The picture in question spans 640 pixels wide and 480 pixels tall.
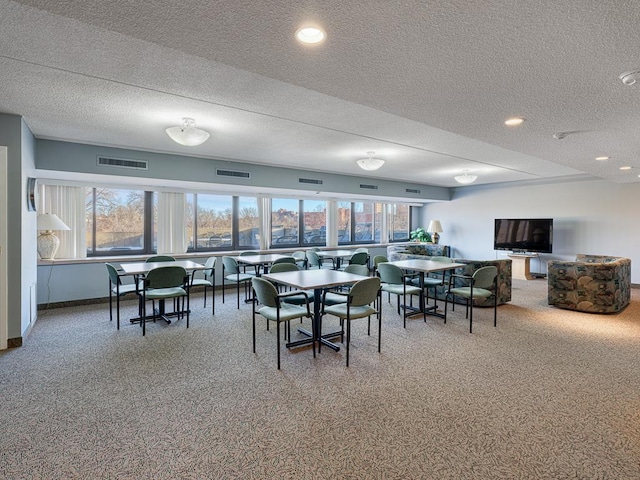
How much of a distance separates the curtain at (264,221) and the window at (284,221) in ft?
0.95

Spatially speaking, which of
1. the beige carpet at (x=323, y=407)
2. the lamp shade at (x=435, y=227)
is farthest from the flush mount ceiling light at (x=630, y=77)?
the lamp shade at (x=435, y=227)

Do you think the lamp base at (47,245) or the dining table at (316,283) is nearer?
the dining table at (316,283)

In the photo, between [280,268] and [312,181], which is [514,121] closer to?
[280,268]

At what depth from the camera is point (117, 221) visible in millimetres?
6598

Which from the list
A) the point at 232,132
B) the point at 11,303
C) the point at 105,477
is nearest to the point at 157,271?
the point at 11,303

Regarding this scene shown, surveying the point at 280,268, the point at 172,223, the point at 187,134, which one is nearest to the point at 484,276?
the point at 280,268

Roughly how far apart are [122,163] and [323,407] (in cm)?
498

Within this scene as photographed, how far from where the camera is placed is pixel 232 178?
6.63 metres

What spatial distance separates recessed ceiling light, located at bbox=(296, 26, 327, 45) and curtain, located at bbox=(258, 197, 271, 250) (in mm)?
6384

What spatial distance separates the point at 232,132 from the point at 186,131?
880 millimetres

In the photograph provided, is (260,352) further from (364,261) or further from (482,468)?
(364,261)

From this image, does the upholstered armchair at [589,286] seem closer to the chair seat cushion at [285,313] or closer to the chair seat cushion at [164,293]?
the chair seat cushion at [285,313]

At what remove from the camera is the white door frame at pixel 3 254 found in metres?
3.78

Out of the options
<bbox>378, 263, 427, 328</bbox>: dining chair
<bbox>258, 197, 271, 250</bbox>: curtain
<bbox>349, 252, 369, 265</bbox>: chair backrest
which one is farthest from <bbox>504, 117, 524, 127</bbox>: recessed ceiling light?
<bbox>258, 197, 271, 250</bbox>: curtain
